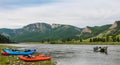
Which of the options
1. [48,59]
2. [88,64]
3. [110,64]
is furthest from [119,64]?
[48,59]

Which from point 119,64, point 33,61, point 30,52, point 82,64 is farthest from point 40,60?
point 30,52

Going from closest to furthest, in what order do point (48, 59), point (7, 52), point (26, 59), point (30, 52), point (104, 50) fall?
point (26, 59) → point (48, 59) → point (7, 52) → point (30, 52) → point (104, 50)

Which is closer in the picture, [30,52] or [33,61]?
[33,61]

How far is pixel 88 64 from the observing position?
71562 millimetres

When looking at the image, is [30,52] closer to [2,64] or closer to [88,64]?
[88,64]

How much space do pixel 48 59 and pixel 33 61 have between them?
22.2 ft

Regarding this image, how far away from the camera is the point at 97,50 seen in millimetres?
155125

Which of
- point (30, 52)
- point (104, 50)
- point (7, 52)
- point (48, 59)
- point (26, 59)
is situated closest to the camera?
point (26, 59)

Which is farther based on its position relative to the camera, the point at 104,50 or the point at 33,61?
the point at 104,50

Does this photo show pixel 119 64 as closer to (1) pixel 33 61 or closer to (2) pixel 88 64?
(2) pixel 88 64

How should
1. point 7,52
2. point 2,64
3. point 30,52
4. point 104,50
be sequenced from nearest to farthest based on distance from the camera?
point 2,64, point 7,52, point 30,52, point 104,50

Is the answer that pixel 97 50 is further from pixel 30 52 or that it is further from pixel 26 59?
pixel 26 59

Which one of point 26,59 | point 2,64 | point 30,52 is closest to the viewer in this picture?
point 2,64

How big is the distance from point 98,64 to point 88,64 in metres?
2.89
